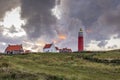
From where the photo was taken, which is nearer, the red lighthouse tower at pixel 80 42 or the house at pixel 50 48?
the red lighthouse tower at pixel 80 42

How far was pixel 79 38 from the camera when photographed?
122 m

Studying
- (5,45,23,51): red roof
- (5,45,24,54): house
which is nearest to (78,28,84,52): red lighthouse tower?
(5,45,24,54): house

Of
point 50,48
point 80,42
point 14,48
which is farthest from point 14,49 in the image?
point 80,42

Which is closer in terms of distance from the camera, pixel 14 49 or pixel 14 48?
pixel 14 49

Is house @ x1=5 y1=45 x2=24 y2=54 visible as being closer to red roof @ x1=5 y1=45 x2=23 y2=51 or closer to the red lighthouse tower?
red roof @ x1=5 y1=45 x2=23 y2=51

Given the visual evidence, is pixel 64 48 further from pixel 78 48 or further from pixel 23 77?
pixel 23 77

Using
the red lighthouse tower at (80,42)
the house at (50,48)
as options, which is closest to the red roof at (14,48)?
the house at (50,48)

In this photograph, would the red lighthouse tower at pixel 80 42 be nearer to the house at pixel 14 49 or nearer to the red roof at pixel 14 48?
the house at pixel 14 49

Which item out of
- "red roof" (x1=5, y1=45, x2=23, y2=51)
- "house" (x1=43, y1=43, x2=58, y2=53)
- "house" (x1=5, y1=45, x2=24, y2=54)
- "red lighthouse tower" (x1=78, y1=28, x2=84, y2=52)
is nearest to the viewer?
"red lighthouse tower" (x1=78, y1=28, x2=84, y2=52)

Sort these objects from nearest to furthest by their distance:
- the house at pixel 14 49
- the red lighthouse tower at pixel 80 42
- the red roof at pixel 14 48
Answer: the red lighthouse tower at pixel 80 42
the house at pixel 14 49
the red roof at pixel 14 48

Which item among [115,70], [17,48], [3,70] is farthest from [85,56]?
[17,48]

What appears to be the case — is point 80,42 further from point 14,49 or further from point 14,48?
point 14,48

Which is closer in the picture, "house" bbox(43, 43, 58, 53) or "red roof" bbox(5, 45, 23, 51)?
"red roof" bbox(5, 45, 23, 51)

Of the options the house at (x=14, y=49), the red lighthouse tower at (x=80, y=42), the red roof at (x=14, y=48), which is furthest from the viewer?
the red roof at (x=14, y=48)
